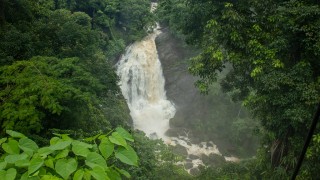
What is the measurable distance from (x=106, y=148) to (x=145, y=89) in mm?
21825

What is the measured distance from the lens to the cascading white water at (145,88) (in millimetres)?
22625

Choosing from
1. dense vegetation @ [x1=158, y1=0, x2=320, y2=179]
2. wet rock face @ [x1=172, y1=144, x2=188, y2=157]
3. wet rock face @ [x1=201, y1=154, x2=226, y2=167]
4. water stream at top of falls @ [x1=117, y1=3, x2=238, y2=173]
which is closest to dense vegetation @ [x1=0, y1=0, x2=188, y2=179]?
dense vegetation @ [x1=158, y1=0, x2=320, y2=179]

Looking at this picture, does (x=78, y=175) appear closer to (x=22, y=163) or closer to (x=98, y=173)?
(x=98, y=173)

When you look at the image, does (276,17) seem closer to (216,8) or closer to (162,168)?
(216,8)

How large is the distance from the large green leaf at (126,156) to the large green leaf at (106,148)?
0.06 metres

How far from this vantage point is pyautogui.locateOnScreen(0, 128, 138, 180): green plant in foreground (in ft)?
4.97

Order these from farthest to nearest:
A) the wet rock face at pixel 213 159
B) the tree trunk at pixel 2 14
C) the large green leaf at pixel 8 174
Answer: the wet rock face at pixel 213 159
the tree trunk at pixel 2 14
the large green leaf at pixel 8 174

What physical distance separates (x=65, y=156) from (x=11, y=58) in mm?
8178

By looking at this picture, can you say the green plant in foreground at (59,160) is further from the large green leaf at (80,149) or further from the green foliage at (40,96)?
the green foliage at (40,96)

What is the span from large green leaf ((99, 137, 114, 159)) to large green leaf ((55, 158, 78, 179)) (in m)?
0.16

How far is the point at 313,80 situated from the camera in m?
8.35

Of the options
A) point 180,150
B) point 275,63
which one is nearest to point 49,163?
point 275,63

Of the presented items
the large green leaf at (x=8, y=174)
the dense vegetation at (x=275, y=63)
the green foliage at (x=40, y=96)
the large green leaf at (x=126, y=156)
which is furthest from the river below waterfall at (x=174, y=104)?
the large green leaf at (x=8, y=174)

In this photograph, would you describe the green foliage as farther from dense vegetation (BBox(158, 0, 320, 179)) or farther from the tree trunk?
dense vegetation (BBox(158, 0, 320, 179))
